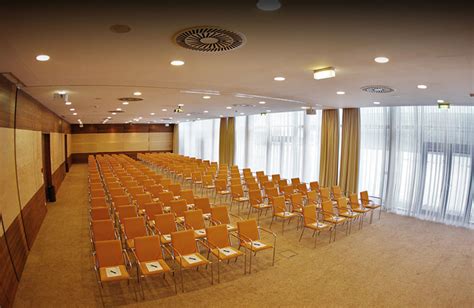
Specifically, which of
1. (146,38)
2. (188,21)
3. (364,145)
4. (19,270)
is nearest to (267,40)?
(188,21)

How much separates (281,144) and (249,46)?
13.4m

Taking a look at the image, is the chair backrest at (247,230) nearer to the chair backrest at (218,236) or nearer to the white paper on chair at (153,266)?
the chair backrest at (218,236)

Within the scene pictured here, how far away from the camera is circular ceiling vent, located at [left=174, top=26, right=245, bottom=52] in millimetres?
3369

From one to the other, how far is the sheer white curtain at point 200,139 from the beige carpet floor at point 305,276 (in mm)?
16695

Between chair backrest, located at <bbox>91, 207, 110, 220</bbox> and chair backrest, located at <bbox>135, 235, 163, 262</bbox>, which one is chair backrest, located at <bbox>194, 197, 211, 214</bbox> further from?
chair backrest, located at <bbox>135, 235, 163, 262</bbox>

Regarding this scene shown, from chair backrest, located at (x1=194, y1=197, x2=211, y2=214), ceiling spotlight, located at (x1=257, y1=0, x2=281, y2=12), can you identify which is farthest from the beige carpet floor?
ceiling spotlight, located at (x1=257, y1=0, x2=281, y2=12)

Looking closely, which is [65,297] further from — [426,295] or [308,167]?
[308,167]

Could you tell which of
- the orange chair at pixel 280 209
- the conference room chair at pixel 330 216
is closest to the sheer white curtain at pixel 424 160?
the conference room chair at pixel 330 216

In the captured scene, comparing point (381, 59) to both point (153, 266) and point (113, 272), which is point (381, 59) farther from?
point (113, 272)

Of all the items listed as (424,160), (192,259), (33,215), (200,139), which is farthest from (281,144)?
(192,259)

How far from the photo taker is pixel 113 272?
196 inches

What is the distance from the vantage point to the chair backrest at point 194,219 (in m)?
7.03

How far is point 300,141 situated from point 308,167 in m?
1.42

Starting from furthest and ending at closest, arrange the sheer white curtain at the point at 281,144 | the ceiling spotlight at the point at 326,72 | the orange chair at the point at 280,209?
the sheer white curtain at the point at 281,144 → the orange chair at the point at 280,209 → the ceiling spotlight at the point at 326,72
